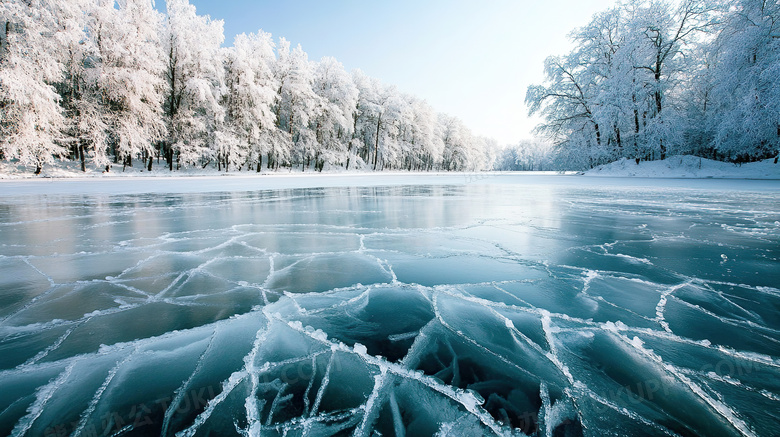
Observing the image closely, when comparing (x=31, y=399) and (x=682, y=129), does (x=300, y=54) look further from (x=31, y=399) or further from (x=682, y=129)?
(x=31, y=399)

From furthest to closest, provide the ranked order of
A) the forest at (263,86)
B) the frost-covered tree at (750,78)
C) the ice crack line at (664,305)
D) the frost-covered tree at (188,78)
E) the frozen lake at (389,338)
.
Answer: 1. the frost-covered tree at (188,78)
2. the forest at (263,86)
3. the frost-covered tree at (750,78)
4. the ice crack line at (664,305)
5. the frozen lake at (389,338)

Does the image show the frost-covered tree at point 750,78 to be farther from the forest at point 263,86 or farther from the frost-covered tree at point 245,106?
the frost-covered tree at point 245,106

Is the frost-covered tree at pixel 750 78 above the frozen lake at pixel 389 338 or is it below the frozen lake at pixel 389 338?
above

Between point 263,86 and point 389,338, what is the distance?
2679 cm

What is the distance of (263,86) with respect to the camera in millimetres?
24266

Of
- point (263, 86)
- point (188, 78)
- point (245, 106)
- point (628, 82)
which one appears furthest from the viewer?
point (263, 86)

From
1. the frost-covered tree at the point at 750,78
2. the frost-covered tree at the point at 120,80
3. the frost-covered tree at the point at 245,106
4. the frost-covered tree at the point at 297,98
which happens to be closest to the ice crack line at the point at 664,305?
the frost-covered tree at the point at 750,78

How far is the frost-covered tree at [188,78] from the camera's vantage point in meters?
21.3

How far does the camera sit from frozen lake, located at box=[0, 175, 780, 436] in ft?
4.17

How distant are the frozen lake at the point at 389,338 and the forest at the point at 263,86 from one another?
51.8 feet

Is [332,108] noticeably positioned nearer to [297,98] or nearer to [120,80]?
[297,98]

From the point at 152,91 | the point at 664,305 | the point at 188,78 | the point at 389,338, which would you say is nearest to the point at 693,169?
the point at 664,305

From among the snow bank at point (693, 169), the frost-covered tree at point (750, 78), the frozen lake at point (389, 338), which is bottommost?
the frozen lake at point (389, 338)

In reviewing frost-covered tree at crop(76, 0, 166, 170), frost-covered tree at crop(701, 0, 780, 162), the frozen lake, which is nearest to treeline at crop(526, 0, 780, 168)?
frost-covered tree at crop(701, 0, 780, 162)
